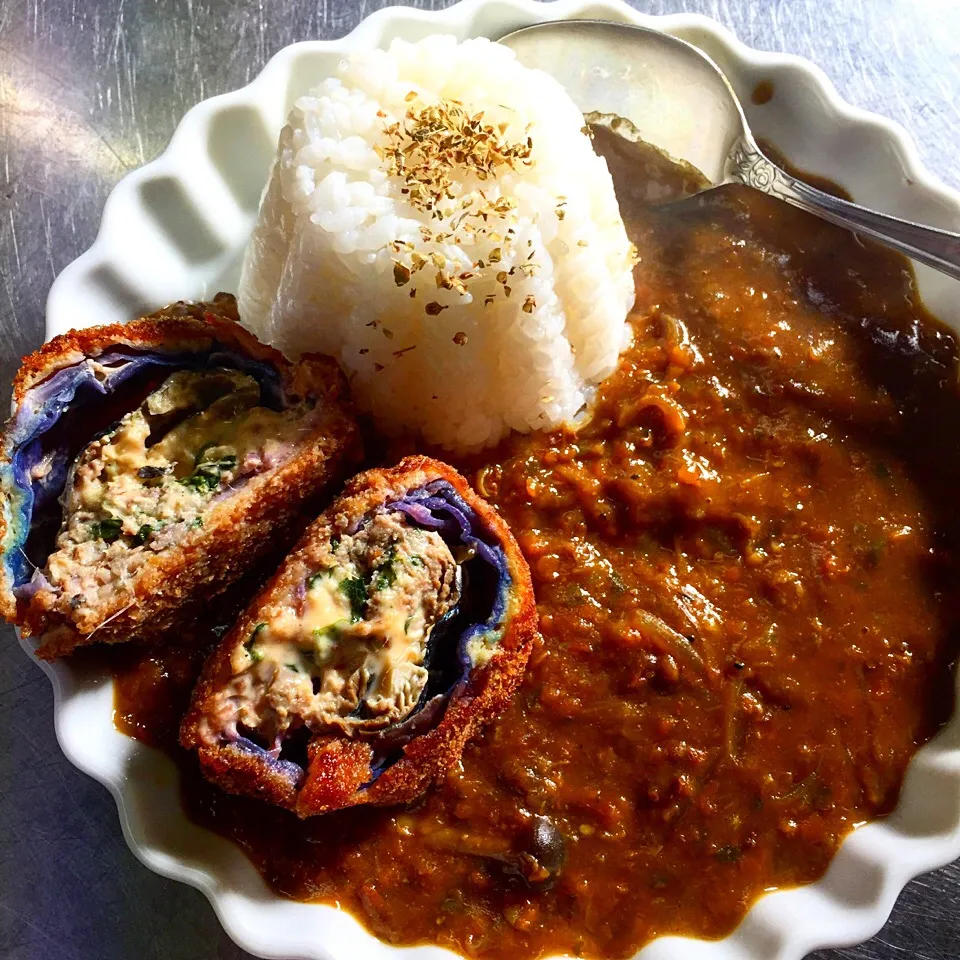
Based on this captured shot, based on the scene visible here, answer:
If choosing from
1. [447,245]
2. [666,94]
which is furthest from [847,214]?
[447,245]

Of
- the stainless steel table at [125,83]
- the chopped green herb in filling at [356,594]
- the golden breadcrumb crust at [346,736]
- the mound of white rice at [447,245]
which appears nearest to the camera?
the golden breadcrumb crust at [346,736]

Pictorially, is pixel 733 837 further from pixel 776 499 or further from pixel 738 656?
pixel 776 499

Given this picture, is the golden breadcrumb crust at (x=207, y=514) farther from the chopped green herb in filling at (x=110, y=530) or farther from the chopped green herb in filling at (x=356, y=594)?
the chopped green herb in filling at (x=356, y=594)

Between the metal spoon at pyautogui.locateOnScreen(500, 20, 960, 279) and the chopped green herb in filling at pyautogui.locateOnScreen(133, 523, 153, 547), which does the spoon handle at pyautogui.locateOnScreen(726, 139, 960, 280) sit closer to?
the metal spoon at pyautogui.locateOnScreen(500, 20, 960, 279)

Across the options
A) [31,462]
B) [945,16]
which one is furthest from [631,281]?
[945,16]

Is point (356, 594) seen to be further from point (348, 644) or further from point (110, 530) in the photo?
point (110, 530)

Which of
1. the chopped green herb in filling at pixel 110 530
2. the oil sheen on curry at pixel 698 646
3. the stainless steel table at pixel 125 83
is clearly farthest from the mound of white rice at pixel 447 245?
the stainless steel table at pixel 125 83
